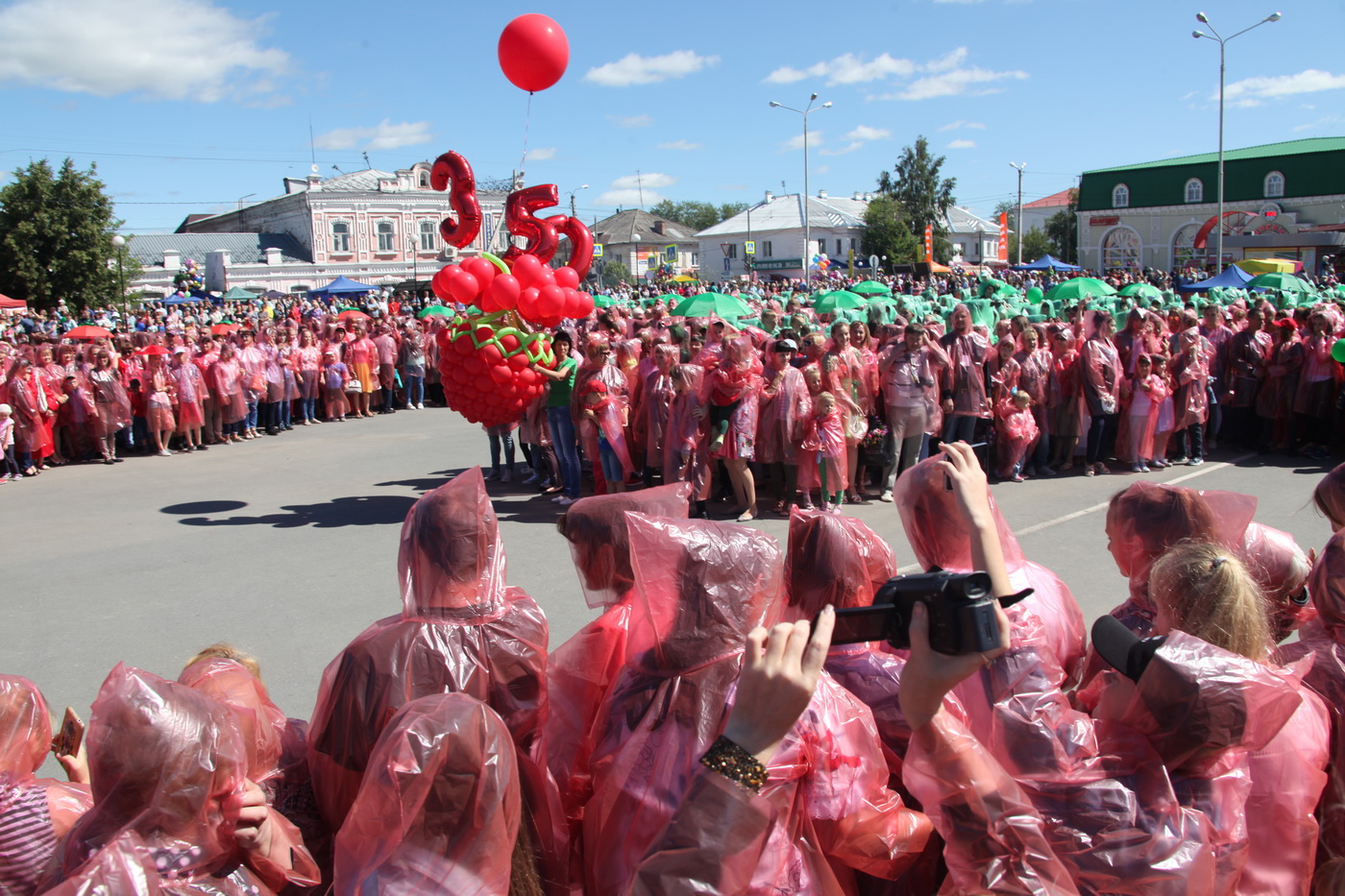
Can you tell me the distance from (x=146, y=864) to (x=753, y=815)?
1.14m

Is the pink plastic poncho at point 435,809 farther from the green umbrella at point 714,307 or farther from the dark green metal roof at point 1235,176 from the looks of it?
the dark green metal roof at point 1235,176

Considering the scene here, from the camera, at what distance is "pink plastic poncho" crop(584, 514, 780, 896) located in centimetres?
196

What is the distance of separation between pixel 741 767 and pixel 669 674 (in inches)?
20.8

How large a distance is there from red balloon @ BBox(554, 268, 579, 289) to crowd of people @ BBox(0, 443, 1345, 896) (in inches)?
184

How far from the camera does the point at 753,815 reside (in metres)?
1.58

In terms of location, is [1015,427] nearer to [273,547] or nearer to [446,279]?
[446,279]

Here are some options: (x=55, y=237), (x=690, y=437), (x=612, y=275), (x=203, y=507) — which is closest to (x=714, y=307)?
(x=690, y=437)

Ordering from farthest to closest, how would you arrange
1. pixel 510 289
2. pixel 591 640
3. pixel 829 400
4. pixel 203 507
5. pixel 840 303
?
pixel 840 303, pixel 203 507, pixel 829 400, pixel 510 289, pixel 591 640

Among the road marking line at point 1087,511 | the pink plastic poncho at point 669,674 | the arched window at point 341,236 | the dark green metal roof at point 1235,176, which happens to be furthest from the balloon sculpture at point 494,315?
the dark green metal roof at point 1235,176

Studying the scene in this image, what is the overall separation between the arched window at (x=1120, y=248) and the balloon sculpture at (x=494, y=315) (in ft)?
180

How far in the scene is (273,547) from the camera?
24.3 feet

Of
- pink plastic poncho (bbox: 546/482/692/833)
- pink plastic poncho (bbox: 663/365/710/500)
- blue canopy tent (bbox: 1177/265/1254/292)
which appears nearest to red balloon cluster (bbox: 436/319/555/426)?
pink plastic poncho (bbox: 663/365/710/500)

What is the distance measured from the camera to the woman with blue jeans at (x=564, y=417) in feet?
27.1

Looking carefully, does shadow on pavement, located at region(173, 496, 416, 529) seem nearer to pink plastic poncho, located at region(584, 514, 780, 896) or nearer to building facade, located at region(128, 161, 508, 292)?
pink plastic poncho, located at region(584, 514, 780, 896)
